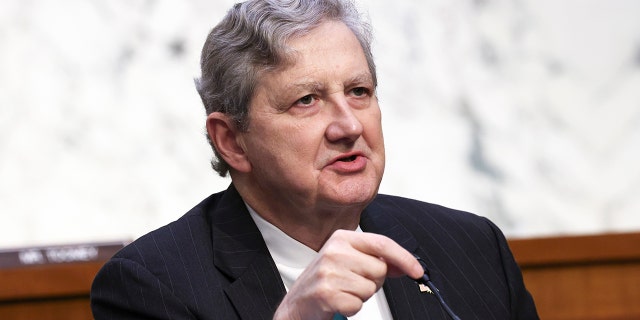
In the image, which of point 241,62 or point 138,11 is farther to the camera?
point 138,11

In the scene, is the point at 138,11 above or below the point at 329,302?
above

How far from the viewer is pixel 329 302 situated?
1.77 m

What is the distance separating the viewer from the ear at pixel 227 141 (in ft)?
7.49

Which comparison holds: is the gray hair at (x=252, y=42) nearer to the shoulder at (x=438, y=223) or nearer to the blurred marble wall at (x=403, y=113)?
the shoulder at (x=438, y=223)

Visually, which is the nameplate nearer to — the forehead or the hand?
the forehead

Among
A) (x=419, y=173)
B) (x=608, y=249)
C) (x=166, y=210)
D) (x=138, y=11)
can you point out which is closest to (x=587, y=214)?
(x=608, y=249)

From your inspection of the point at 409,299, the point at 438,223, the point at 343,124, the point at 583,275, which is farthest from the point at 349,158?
the point at 583,275

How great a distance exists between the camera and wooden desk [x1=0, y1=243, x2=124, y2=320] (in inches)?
116

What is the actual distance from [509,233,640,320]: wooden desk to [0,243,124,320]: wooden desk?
1206mm

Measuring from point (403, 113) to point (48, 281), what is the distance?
1121 millimetres

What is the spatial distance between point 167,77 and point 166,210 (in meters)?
0.38

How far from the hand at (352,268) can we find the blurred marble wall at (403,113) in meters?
1.27

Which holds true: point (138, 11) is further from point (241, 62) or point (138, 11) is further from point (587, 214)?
point (587, 214)

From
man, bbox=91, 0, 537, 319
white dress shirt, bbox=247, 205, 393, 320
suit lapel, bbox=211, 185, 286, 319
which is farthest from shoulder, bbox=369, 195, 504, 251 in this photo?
suit lapel, bbox=211, 185, 286, 319
